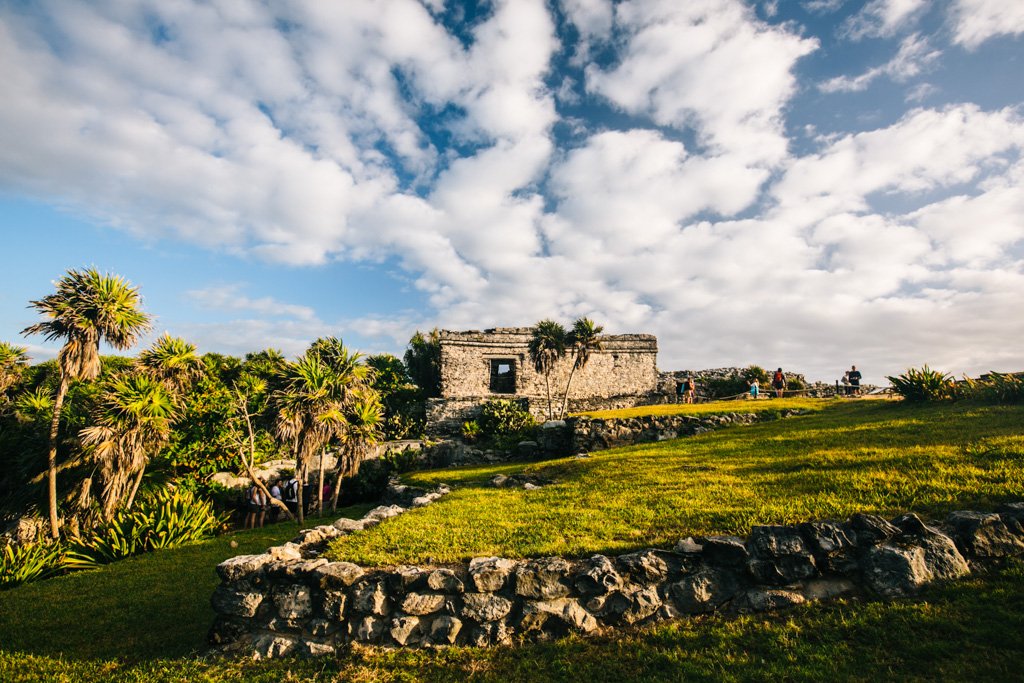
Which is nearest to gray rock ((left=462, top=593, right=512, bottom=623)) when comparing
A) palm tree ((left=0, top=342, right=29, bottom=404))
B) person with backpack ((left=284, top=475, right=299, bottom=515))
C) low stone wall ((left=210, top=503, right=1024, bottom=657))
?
low stone wall ((left=210, top=503, right=1024, bottom=657))

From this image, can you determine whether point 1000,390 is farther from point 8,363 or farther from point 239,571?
point 8,363

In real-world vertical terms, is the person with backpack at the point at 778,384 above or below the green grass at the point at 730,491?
above

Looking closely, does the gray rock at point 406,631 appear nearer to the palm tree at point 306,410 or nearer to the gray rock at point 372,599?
the gray rock at point 372,599

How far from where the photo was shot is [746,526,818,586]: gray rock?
4836 millimetres

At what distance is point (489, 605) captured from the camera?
5023 millimetres

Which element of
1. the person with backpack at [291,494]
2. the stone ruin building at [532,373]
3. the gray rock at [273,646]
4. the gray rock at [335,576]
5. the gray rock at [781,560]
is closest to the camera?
the gray rock at [781,560]

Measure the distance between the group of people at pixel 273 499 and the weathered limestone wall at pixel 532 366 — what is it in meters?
11.5

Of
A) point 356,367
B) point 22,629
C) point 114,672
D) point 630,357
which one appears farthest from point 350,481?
point 630,357

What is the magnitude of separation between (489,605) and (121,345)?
14.6 meters

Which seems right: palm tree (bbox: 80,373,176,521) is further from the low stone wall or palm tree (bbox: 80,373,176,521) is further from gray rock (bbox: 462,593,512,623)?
gray rock (bbox: 462,593,512,623)

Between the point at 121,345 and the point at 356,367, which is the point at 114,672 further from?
the point at 121,345

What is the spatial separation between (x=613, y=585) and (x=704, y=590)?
3.16ft

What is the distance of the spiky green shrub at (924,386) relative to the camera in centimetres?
1337

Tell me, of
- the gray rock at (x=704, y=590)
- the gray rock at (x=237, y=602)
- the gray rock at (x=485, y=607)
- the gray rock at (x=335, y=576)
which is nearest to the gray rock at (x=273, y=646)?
the gray rock at (x=237, y=602)
